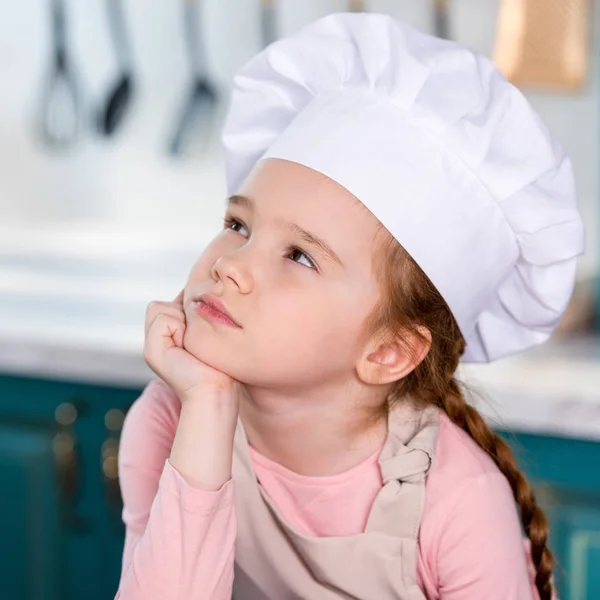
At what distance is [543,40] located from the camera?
176 cm

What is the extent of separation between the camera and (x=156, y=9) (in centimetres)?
209

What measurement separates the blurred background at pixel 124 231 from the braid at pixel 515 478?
17 centimetres

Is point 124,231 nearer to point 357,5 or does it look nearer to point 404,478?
point 357,5

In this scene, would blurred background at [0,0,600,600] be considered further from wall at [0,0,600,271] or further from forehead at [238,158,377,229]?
forehead at [238,158,377,229]

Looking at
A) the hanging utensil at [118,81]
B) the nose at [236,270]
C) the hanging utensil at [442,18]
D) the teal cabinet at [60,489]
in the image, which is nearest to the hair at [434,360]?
the nose at [236,270]

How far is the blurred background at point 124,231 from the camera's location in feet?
4.87

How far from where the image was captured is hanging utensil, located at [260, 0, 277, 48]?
1946mm

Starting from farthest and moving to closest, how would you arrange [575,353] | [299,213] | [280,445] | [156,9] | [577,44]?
[156,9] < [577,44] < [575,353] < [280,445] < [299,213]

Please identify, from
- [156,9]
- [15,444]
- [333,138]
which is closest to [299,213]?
[333,138]

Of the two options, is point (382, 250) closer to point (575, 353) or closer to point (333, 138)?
point (333, 138)

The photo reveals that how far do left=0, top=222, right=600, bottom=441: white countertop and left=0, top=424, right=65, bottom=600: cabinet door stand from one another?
5.4 inches

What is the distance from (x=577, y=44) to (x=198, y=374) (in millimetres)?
1131

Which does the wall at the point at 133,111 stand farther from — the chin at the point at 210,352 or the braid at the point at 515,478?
the chin at the point at 210,352

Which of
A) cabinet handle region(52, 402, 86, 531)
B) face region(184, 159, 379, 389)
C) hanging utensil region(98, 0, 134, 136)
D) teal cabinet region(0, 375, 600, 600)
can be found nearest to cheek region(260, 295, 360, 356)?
face region(184, 159, 379, 389)
